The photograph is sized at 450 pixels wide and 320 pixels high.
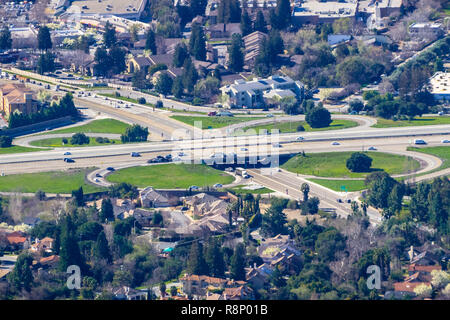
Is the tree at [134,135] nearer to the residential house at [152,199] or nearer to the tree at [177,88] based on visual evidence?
the tree at [177,88]

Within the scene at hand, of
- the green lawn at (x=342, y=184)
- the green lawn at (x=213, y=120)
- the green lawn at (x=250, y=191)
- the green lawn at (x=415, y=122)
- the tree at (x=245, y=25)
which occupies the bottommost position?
the green lawn at (x=250, y=191)

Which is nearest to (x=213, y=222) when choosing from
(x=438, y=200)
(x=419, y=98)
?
(x=438, y=200)

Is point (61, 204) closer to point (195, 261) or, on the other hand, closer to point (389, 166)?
point (195, 261)

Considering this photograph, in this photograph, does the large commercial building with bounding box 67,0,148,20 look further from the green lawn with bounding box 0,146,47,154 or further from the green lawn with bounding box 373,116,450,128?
the green lawn with bounding box 373,116,450,128

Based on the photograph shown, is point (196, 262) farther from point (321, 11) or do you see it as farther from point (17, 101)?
point (321, 11)

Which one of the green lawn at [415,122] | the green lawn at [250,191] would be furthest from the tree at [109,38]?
the green lawn at [250,191]

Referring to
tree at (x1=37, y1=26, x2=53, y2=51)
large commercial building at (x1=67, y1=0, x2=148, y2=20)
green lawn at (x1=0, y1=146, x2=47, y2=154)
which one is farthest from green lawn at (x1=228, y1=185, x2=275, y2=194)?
large commercial building at (x1=67, y1=0, x2=148, y2=20)
